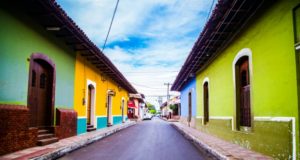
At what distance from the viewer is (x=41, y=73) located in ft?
36.1

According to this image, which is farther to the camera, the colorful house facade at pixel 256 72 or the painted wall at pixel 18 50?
the painted wall at pixel 18 50

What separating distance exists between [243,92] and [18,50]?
721cm

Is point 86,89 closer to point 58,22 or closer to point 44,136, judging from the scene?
point 44,136

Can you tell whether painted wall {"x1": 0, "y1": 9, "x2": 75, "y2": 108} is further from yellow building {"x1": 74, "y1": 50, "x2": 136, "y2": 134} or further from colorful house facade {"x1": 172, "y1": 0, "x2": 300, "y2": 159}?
colorful house facade {"x1": 172, "y1": 0, "x2": 300, "y2": 159}

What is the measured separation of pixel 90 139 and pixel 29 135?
353cm

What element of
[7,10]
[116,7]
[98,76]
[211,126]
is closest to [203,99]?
[211,126]

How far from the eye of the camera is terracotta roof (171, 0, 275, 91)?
7.91 m

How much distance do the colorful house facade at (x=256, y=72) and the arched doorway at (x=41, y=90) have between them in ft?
18.4

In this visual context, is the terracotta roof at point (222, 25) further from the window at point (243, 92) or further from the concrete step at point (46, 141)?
the concrete step at point (46, 141)

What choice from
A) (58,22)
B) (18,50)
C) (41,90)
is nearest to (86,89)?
(41,90)

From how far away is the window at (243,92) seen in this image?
998cm

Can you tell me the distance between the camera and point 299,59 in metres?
6.14

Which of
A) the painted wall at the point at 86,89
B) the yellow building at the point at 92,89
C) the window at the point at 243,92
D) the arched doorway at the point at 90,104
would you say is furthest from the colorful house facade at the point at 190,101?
the window at the point at 243,92

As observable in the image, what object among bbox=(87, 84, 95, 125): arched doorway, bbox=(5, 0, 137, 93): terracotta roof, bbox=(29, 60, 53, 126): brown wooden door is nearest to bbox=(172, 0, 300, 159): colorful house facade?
bbox=(5, 0, 137, 93): terracotta roof
